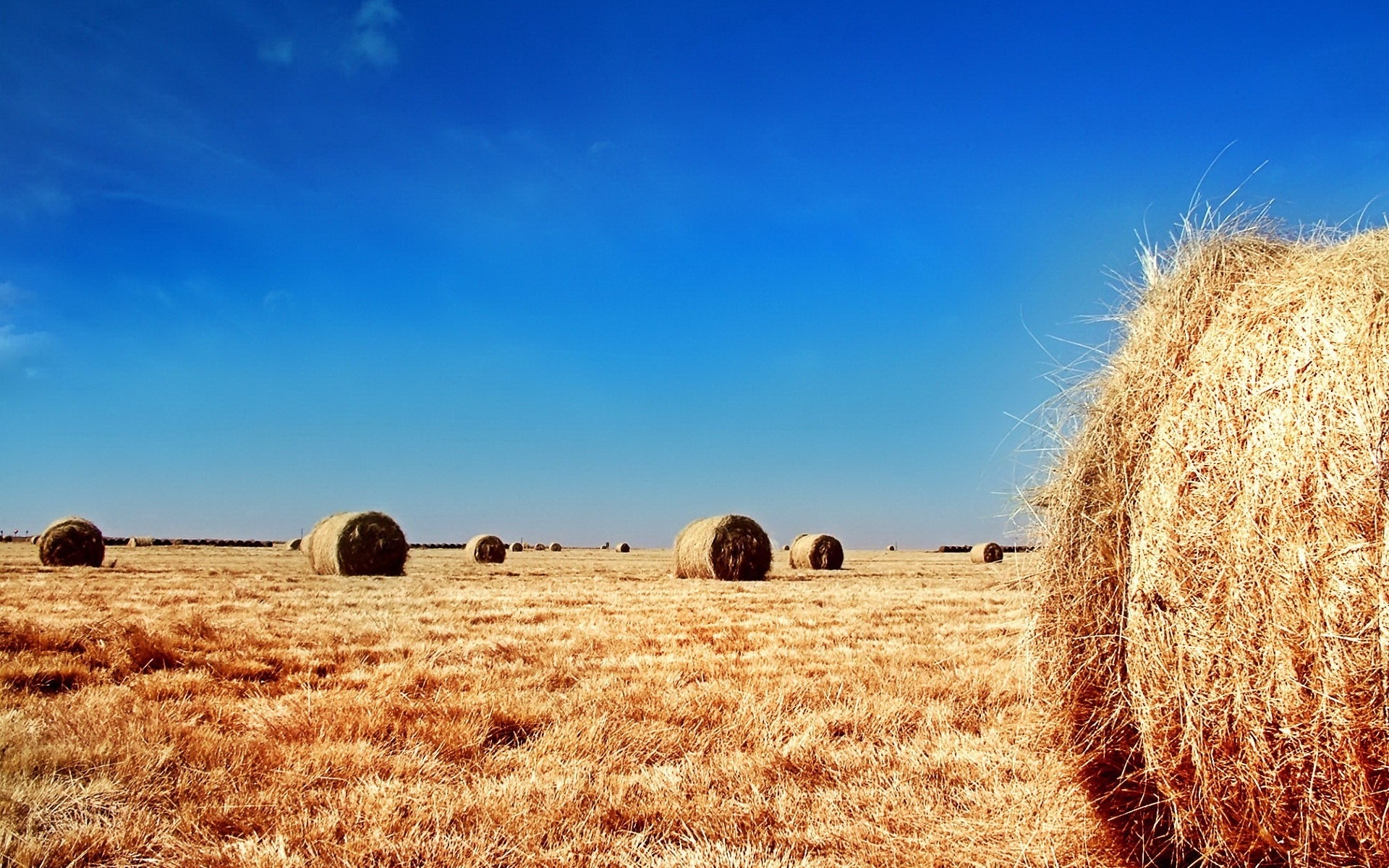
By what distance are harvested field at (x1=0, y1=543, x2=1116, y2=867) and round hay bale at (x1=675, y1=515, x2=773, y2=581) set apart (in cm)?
1192

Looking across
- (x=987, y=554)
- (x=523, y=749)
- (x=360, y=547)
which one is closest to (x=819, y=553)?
(x=987, y=554)

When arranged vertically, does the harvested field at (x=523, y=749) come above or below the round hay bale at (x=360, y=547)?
below

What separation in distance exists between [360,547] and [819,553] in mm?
14803

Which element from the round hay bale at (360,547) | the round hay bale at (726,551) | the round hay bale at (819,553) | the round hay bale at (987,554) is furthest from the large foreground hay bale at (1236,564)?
the round hay bale at (987,554)

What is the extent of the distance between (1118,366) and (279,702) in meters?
5.02

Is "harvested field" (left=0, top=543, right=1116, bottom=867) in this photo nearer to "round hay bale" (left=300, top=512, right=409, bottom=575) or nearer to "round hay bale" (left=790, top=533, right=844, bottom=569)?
"round hay bale" (left=300, top=512, right=409, bottom=575)

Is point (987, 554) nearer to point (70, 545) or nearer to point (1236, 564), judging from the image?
point (70, 545)

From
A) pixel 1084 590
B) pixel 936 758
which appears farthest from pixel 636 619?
pixel 1084 590

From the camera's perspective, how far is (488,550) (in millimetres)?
32000

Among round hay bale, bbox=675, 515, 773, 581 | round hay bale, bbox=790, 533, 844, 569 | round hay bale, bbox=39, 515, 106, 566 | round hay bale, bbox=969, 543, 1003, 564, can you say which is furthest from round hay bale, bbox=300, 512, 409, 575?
round hay bale, bbox=969, 543, 1003, 564

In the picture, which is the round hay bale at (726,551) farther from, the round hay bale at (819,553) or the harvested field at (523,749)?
the harvested field at (523,749)

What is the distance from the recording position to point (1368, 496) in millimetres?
2256

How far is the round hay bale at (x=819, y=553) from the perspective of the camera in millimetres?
29000

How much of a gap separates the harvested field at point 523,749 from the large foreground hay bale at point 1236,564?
37 centimetres
